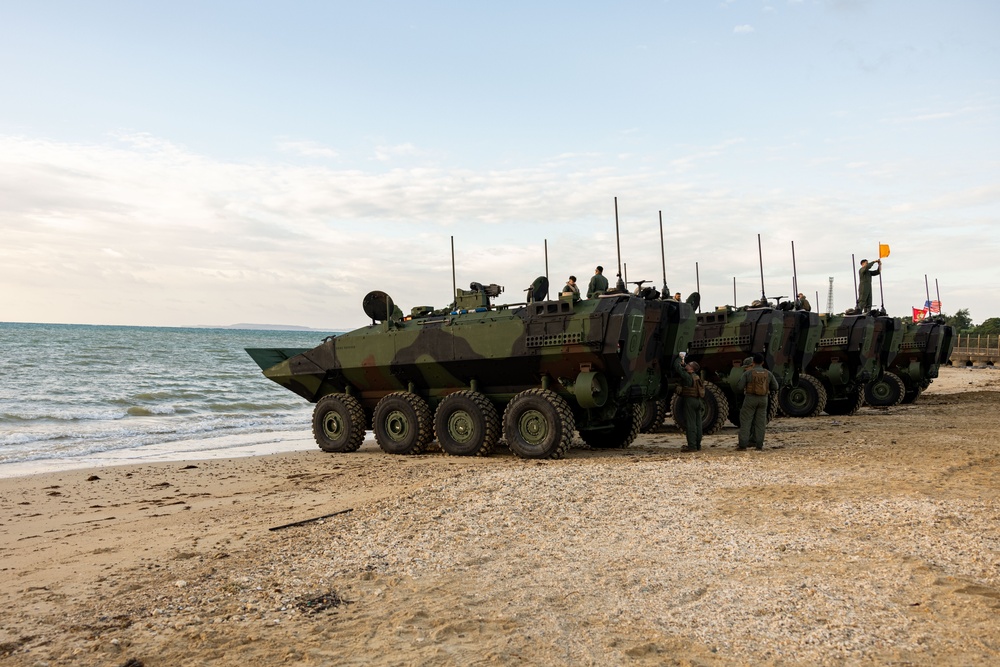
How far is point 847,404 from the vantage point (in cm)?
2055

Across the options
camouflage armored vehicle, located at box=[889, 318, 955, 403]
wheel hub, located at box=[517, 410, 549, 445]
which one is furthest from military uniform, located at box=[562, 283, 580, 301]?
→ camouflage armored vehicle, located at box=[889, 318, 955, 403]

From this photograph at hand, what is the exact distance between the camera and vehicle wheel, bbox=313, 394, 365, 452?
14.7 m

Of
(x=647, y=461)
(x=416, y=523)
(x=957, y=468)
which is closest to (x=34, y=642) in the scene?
(x=416, y=523)

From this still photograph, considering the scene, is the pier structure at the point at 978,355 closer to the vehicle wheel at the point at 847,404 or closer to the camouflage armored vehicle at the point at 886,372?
the camouflage armored vehicle at the point at 886,372

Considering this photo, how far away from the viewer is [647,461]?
10.7 m

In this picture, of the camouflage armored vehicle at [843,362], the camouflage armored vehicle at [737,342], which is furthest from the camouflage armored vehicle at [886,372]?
the camouflage armored vehicle at [737,342]

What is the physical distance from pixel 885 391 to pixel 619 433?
12062mm

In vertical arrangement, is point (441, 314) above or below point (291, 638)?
above

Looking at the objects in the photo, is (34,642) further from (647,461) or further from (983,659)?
(647,461)

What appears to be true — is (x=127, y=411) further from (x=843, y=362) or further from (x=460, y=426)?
(x=843, y=362)

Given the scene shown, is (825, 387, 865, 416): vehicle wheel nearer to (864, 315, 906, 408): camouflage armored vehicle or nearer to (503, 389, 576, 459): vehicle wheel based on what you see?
(864, 315, 906, 408): camouflage armored vehicle

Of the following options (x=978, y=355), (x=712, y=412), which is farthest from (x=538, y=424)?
(x=978, y=355)

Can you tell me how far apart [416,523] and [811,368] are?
1534 cm

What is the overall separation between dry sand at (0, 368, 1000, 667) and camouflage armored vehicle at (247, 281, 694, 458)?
7.55ft
